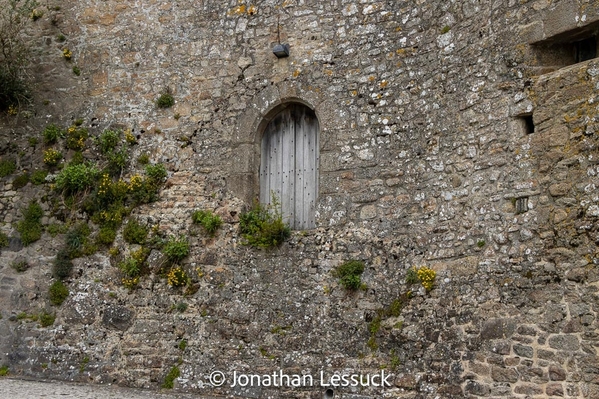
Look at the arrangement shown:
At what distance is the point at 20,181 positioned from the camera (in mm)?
11016

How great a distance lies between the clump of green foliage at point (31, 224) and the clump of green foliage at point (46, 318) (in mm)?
1112

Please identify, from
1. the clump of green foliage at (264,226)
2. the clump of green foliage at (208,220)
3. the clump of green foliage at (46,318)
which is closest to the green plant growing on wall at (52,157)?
the clump of green foliage at (46,318)

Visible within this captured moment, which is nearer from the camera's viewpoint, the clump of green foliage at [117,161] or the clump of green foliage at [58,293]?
the clump of green foliage at [58,293]

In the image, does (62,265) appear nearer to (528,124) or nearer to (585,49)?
(528,124)

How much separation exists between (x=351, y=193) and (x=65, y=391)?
432 cm

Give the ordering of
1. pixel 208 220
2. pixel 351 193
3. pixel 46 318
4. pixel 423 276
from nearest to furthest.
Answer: pixel 423 276, pixel 351 193, pixel 208 220, pixel 46 318

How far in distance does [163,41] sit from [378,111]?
12.1ft

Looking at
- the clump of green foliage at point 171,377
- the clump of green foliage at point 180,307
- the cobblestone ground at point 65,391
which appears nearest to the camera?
the cobblestone ground at point 65,391

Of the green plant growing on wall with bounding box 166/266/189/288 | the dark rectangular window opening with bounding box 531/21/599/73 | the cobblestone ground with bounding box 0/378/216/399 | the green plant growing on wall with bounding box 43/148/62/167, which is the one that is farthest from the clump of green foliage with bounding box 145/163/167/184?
the dark rectangular window opening with bounding box 531/21/599/73

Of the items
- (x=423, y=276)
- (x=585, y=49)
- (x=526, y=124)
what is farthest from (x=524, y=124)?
(x=423, y=276)

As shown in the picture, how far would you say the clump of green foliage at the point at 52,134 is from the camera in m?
11.2

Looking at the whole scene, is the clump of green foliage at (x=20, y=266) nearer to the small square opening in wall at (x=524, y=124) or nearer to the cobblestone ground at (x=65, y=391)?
the cobblestone ground at (x=65, y=391)

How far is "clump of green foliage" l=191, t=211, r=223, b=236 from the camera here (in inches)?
395

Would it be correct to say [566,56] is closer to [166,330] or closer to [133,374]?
[166,330]
